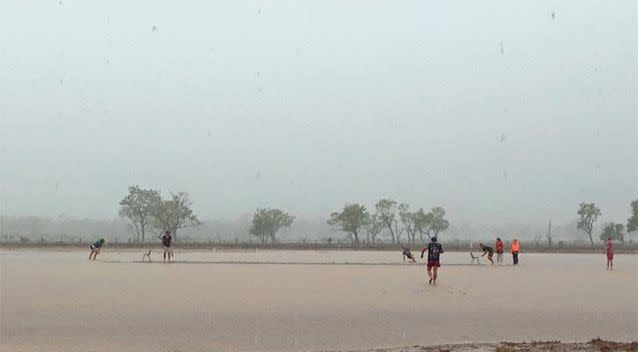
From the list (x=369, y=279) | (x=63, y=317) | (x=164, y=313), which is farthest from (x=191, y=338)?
(x=369, y=279)

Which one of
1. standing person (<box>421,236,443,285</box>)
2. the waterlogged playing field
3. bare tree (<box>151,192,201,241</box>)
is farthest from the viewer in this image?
bare tree (<box>151,192,201,241</box>)

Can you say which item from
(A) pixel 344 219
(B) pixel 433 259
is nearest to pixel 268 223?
(A) pixel 344 219

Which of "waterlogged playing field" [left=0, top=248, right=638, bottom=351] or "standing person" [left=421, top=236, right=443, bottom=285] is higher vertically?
"standing person" [left=421, top=236, right=443, bottom=285]

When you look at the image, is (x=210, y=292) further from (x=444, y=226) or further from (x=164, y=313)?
(x=444, y=226)

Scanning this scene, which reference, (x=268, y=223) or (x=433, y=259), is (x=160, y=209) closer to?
(x=268, y=223)

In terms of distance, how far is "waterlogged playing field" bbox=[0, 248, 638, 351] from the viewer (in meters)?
8.63

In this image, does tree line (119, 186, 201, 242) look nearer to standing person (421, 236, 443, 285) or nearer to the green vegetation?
the green vegetation

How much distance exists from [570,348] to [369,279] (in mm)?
10566

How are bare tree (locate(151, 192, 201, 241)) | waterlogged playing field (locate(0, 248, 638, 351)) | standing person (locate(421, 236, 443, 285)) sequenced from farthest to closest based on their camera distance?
bare tree (locate(151, 192, 201, 241))
standing person (locate(421, 236, 443, 285))
waterlogged playing field (locate(0, 248, 638, 351))

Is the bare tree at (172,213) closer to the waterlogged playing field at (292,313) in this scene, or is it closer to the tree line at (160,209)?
the tree line at (160,209)

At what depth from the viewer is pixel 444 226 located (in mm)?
104062

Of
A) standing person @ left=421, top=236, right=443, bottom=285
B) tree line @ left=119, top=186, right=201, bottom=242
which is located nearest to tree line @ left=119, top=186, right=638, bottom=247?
tree line @ left=119, top=186, right=201, bottom=242

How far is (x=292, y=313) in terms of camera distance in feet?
36.2

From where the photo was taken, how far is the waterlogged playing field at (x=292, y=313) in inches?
340
